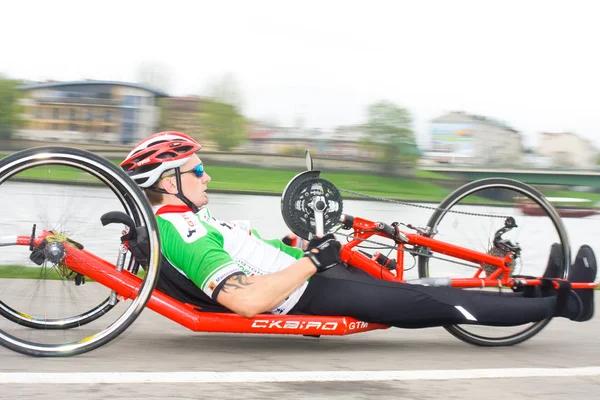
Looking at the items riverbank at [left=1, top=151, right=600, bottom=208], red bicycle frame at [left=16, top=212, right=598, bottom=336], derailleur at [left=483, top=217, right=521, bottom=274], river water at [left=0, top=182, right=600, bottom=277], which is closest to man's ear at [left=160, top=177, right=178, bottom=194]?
river water at [left=0, top=182, right=600, bottom=277]

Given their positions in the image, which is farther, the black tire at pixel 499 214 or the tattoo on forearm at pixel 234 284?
the black tire at pixel 499 214

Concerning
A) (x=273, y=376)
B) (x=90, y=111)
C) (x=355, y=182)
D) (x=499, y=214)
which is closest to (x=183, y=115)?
(x=90, y=111)

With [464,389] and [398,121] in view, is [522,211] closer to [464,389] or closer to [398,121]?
[464,389]

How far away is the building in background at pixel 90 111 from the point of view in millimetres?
18203

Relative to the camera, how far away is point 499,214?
4832mm

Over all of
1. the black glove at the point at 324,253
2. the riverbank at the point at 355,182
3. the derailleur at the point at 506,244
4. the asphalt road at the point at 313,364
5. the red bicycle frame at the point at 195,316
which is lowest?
the riverbank at the point at 355,182

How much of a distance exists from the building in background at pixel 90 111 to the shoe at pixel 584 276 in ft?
46.6

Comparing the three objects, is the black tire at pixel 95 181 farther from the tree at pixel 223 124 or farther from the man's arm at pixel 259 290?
the tree at pixel 223 124

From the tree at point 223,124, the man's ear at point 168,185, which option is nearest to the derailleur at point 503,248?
the man's ear at point 168,185

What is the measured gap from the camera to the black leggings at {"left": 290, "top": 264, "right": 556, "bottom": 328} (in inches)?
147

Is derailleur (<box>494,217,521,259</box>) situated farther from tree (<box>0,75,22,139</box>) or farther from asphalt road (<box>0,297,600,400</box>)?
tree (<box>0,75,22,139</box>)

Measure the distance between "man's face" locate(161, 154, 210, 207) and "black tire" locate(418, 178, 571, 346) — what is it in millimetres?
1486

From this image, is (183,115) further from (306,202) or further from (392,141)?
(306,202)

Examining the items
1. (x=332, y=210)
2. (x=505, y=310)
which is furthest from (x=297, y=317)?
(x=505, y=310)
